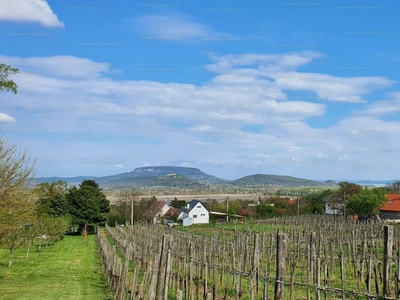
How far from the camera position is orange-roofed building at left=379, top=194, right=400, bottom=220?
57.8 meters

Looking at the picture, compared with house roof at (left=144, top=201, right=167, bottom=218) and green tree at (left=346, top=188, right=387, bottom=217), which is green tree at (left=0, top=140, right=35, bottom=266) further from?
house roof at (left=144, top=201, right=167, bottom=218)

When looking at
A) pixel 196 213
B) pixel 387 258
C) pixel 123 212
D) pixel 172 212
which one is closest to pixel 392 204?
pixel 196 213

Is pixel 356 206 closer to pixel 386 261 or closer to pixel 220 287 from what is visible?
pixel 220 287

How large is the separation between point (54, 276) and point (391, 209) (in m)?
48.7

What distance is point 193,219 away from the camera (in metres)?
66.1

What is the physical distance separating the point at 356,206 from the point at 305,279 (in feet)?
122

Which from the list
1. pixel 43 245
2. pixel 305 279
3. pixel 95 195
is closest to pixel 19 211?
pixel 305 279

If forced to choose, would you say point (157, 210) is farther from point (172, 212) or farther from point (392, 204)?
point (392, 204)

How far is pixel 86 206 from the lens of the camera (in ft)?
157

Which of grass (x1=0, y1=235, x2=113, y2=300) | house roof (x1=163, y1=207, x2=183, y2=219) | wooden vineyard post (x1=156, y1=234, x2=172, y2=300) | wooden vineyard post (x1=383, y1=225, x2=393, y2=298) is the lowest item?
grass (x1=0, y1=235, x2=113, y2=300)

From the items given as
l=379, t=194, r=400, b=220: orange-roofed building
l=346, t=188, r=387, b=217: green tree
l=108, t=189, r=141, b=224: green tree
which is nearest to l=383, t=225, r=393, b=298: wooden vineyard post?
l=346, t=188, r=387, b=217: green tree

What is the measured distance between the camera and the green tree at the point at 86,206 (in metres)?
47.8

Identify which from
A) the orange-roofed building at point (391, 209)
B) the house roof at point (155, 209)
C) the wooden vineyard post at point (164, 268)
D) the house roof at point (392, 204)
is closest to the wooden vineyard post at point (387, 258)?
the wooden vineyard post at point (164, 268)

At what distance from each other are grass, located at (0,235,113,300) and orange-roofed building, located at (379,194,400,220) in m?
40.5
